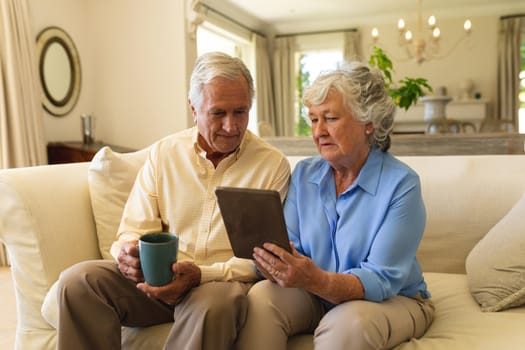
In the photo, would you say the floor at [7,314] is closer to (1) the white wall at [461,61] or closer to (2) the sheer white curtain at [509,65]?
(1) the white wall at [461,61]

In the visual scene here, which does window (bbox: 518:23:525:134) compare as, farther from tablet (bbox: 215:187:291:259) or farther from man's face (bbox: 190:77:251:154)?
tablet (bbox: 215:187:291:259)

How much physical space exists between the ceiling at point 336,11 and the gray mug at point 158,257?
19.5 ft

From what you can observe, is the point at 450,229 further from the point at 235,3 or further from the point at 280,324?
the point at 235,3

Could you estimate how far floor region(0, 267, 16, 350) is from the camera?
2381mm

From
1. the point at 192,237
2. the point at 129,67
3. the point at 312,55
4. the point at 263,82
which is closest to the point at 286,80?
the point at 263,82

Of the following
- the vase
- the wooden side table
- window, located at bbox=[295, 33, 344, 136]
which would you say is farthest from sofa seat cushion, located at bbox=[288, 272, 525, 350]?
window, located at bbox=[295, 33, 344, 136]

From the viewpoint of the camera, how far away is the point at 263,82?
8398 mm

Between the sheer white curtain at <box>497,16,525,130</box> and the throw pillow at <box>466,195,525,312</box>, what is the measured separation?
22.1 feet

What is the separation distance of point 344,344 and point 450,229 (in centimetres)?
83

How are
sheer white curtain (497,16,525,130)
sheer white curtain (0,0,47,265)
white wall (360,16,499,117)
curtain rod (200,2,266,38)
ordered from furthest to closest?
white wall (360,16,499,117)
sheer white curtain (497,16,525,130)
curtain rod (200,2,266,38)
sheer white curtain (0,0,47,265)

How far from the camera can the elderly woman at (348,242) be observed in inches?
47.3

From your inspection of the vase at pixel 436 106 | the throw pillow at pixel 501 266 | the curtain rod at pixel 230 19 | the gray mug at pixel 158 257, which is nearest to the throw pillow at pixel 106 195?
the gray mug at pixel 158 257

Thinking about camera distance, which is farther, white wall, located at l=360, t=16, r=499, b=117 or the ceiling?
white wall, located at l=360, t=16, r=499, b=117

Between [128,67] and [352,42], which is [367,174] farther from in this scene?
[352,42]
